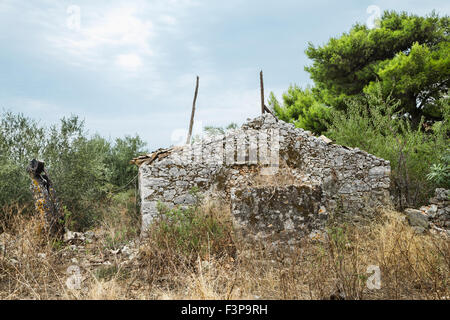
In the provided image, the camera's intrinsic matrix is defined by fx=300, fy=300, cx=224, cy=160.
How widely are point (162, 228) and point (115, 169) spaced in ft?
35.3

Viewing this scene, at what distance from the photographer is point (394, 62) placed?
544 inches

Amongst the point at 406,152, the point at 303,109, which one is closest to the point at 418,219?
the point at 406,152

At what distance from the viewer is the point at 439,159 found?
9.17m

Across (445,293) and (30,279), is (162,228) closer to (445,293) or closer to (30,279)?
(30,279)

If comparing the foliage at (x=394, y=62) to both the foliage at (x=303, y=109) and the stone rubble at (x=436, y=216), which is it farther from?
the stone rubble at (x=436, y=216)

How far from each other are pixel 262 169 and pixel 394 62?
32.0ft

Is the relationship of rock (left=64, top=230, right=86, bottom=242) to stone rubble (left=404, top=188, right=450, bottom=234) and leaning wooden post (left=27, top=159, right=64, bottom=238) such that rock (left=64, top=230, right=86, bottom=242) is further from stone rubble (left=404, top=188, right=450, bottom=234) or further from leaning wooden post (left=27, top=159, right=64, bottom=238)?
stone rubble (left=404, top=188, right=450, bottom=234)

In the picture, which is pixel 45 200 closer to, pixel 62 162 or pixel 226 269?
pixel 62 162

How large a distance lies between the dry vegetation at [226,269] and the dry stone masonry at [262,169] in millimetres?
2015

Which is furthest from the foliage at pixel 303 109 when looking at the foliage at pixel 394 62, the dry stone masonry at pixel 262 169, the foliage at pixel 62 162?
the foliage at pixel 62 162

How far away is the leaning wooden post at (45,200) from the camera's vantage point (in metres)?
7.34

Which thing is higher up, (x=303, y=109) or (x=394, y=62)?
(x=394, y=62)

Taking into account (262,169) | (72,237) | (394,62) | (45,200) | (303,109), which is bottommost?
(72,237)

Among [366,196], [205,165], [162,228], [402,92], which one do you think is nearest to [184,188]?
[205,165]
